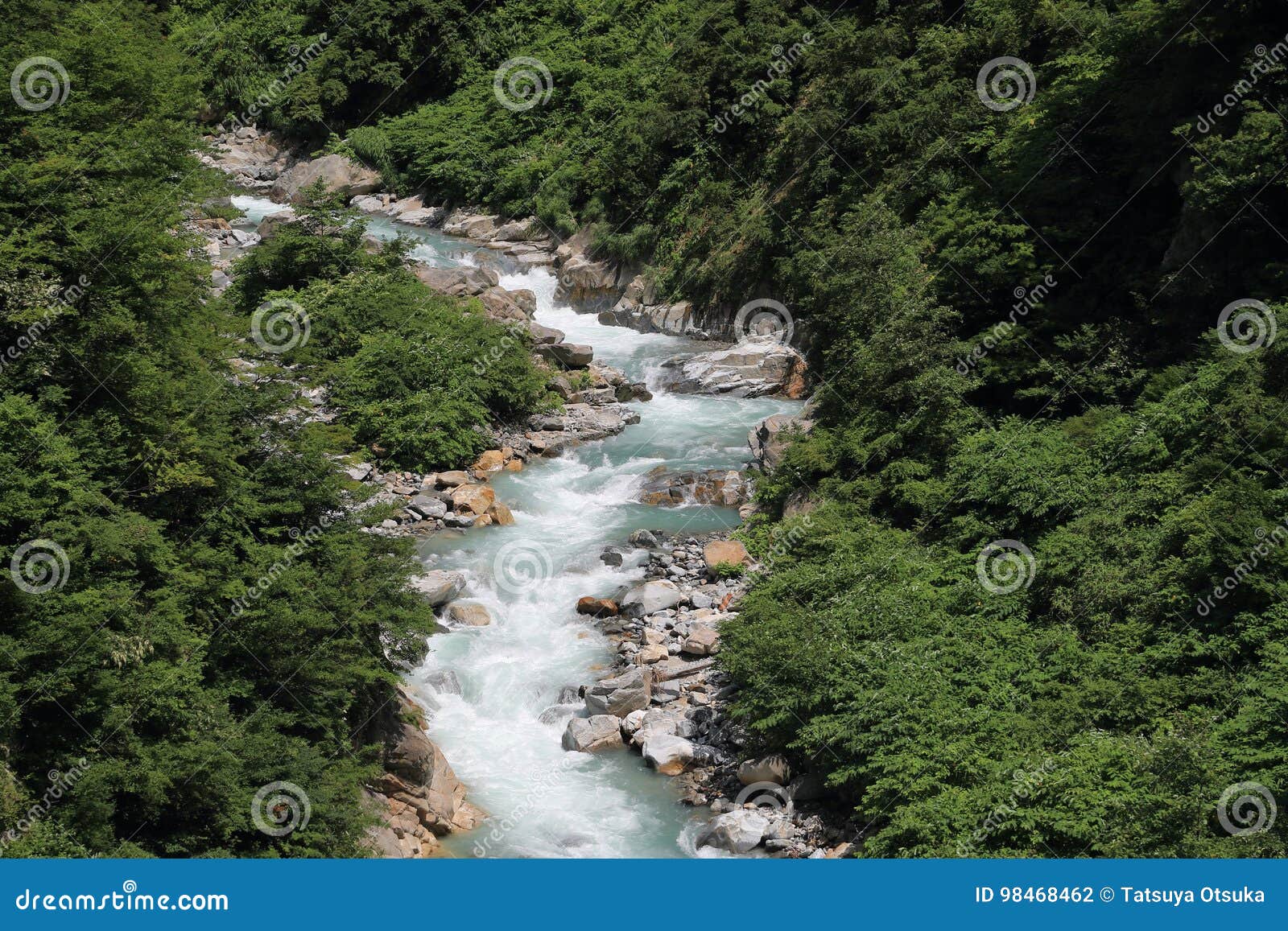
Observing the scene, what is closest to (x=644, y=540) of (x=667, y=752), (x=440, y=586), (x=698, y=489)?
(x=698, y=489)

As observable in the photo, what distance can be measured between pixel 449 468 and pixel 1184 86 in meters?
15.9

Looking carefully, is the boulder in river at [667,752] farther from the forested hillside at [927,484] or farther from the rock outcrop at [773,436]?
the rock outcrop at [773,436]

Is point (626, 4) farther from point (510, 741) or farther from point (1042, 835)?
point (1042, 835)

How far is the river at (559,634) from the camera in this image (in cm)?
1438

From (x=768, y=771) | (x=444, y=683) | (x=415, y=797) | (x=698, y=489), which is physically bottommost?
(x=444, y=683)

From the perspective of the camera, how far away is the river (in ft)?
47.2

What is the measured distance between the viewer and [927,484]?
61.0 ft

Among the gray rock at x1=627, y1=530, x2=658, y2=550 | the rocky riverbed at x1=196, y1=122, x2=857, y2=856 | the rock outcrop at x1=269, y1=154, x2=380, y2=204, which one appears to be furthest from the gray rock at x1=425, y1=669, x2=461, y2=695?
the rock outcrop at x1=269, y1=154, x2=380, y2=204

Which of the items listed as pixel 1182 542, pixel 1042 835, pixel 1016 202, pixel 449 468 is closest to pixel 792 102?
pixel 1016 202

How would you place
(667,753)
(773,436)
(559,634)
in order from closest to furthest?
(667,753) → (559,634) → (773,436)

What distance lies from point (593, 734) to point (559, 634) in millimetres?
2974

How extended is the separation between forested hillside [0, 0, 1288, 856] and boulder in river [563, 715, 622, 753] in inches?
79.7

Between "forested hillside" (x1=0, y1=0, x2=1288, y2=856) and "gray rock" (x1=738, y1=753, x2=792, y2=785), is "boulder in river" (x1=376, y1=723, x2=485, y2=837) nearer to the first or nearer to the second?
"forested hillside" (x1=0, y1=0, x2=1288, y2=856)

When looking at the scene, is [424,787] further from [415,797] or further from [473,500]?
[473,500]
